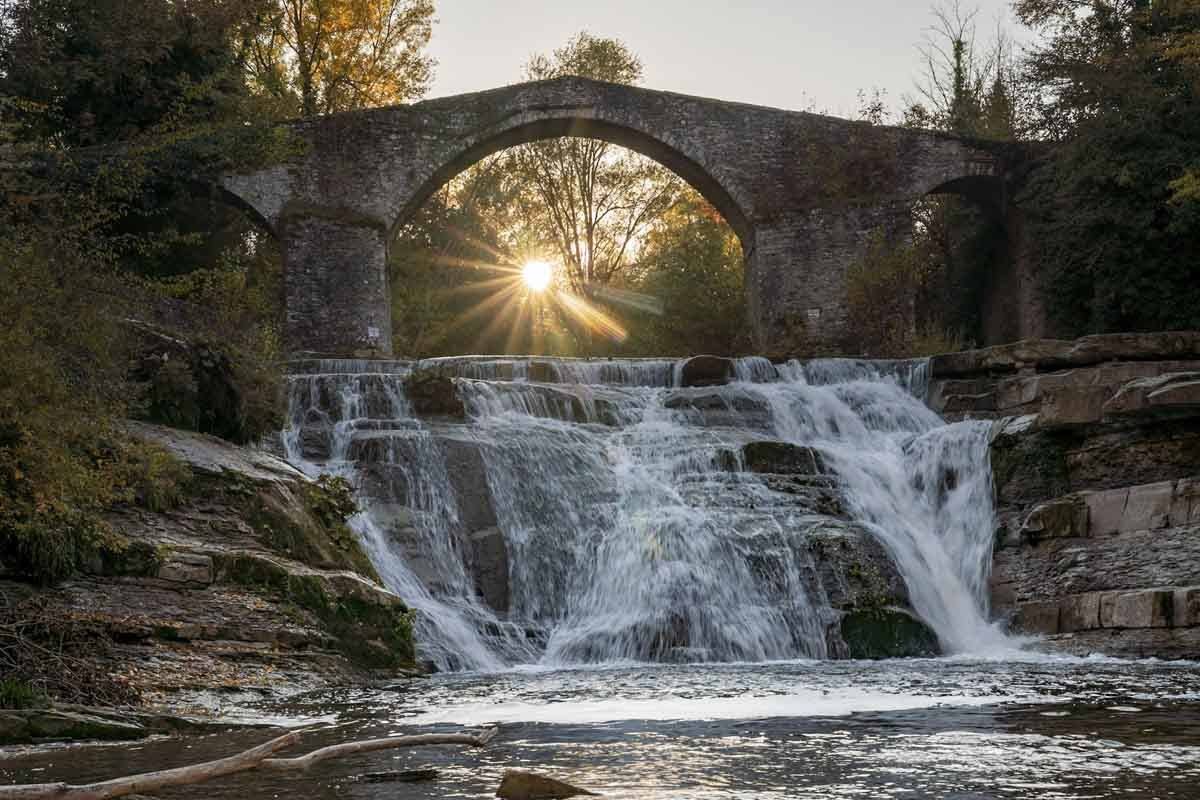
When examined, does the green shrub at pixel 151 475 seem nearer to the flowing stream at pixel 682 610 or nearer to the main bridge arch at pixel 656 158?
the flowing stream at pixel 682 610

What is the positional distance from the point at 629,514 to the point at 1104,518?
161 inches

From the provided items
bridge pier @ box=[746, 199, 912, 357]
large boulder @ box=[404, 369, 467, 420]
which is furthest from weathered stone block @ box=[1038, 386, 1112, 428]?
bridge pier @ box=[746, 199, 912, 357]

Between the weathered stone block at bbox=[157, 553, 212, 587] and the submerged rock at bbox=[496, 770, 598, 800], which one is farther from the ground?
the weathered stone block at bbox=[157, 553, 212, 587]

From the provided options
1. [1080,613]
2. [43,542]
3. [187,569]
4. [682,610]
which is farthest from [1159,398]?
[43,542]

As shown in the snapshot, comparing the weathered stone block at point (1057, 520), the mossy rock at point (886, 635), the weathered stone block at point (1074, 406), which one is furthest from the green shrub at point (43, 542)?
the weathered stone block at point (1074, 406)

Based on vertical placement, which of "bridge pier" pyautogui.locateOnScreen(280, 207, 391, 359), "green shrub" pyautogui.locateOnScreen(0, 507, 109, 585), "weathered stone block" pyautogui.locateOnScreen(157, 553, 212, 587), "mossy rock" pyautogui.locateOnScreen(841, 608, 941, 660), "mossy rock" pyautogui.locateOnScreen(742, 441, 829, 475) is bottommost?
"mossy rock" pyautogui.locateOnScreen(841, 608, 941, 660)

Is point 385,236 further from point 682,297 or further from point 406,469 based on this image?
point 406,469

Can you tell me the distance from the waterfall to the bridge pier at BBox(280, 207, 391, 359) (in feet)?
25.6

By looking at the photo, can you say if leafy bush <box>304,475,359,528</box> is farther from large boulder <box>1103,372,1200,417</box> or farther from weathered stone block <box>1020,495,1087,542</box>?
large boulder <box>1103,372,1200,417</box>

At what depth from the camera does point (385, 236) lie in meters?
23.0

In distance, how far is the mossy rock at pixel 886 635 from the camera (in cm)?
1012

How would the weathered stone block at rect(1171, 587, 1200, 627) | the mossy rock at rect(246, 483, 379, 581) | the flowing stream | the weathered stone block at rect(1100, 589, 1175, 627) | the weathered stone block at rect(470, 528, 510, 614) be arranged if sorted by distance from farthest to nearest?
the weathered stone block at rect(470, 528, 510, 614), the weathered stone block at rect(1100, 589, 1175, 627), the weathered stone block at rect(1171, 587, 1200, 627), the mossy rock at rect(246, 483, 379, 581), the flowing stream

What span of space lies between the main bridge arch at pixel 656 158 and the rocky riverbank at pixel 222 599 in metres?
12.9

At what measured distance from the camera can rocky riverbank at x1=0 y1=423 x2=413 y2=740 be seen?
665cm
